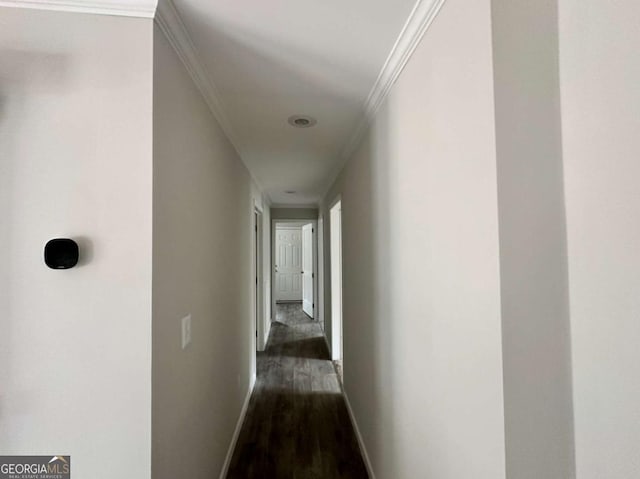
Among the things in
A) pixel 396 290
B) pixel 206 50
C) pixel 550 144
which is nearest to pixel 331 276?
pixel 396 290

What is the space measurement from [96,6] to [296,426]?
2.86 meters

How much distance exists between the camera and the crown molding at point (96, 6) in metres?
0.94

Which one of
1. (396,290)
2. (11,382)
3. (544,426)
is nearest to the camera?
(544,426)

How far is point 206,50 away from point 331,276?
3133 mm

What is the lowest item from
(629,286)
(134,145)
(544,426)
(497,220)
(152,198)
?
(544,426)

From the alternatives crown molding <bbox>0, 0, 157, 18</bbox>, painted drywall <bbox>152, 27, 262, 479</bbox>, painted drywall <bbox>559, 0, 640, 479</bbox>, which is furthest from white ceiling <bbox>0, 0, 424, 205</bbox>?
painted drywall <bbox>559, 0, 640, 479</bbox>

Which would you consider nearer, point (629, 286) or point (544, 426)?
point (629, 286)

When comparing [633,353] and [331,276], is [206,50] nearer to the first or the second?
[633,353]

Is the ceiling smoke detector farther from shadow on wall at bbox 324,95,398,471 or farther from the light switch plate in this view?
the light switch plate

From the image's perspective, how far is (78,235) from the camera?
955 mm

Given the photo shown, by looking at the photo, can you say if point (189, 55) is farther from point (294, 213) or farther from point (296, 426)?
point (294, 213)

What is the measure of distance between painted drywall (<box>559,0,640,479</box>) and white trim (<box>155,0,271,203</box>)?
1.19 meters

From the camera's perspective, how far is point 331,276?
4.03m

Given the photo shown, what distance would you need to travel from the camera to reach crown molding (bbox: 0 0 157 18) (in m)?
0.94
